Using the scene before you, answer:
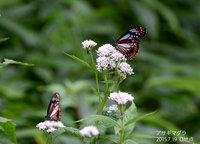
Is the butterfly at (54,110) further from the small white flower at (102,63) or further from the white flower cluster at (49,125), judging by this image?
the small white flower at (102,63)

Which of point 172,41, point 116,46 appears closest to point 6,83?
point 116,46

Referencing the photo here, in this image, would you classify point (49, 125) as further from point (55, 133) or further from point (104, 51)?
point (104, 51)

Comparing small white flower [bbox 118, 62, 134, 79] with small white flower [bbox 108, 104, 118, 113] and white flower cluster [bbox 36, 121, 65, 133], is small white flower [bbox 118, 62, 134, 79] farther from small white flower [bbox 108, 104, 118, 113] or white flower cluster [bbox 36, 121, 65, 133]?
white flower cluster [bbox 36, 121, 65, 133]

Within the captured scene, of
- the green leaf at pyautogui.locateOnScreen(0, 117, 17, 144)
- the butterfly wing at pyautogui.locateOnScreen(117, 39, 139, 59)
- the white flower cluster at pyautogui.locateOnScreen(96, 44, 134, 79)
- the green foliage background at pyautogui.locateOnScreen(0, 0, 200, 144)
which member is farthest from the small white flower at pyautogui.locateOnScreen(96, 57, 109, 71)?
the green foliage background at pyautogui.locateOnScreen(0, 0, 200, 144)

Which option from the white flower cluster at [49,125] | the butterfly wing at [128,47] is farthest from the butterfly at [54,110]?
the butterfly wing at [128,47]

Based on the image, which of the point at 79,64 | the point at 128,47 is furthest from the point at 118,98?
the point at 79,64
